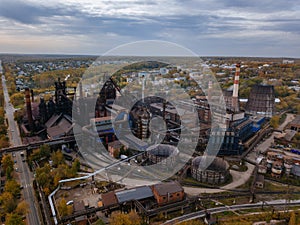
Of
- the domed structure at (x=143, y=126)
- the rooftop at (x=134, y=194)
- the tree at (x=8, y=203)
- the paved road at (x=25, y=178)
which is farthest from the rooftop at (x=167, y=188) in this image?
the tree at (x=8, y=203)

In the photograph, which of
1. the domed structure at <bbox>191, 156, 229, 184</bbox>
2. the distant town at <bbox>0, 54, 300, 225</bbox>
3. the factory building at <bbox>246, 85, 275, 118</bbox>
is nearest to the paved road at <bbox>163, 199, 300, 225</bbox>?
the distant town at <bbox>0, 54, 300, 225</bbox>

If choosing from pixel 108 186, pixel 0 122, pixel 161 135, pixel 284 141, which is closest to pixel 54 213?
pixel 108 186

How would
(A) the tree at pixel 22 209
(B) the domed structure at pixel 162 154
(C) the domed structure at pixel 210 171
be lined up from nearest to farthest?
(A) the tree at pixel 22 209 → (C) the domed structure at pixel 210 171 → (B) the domed structure at pixel 162 154

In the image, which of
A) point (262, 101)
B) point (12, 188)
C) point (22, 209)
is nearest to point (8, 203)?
point (22, 209)

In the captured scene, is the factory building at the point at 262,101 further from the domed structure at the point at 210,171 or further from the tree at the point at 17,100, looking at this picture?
the tree at the point at 17,100

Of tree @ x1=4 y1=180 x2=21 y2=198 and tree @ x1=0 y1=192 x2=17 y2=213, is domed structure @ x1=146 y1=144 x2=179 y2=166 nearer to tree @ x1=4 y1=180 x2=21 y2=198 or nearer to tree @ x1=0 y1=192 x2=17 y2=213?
tree @ x1=4 y1=180 x2=21 y2=198
